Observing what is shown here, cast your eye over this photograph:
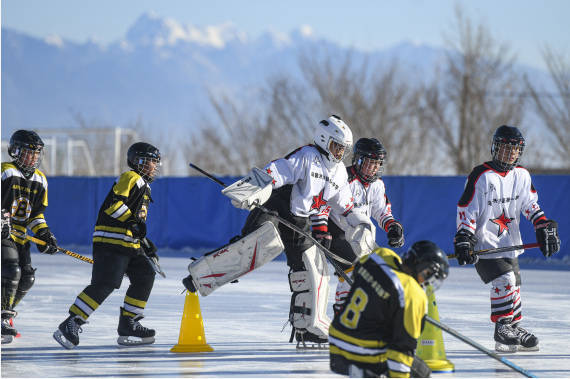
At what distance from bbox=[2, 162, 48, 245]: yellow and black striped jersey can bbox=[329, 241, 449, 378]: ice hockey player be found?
122 inches

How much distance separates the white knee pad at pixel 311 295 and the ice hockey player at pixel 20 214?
201 cm

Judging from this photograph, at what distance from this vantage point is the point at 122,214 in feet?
21.1

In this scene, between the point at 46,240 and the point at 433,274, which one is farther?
the point at 46,240

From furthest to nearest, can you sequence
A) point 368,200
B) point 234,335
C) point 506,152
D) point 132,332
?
point 368,200 → point 234,335 → point 132,332 → point 506,152

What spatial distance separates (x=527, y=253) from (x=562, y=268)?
0.79m

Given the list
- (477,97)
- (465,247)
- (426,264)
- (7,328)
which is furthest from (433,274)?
(477,97)

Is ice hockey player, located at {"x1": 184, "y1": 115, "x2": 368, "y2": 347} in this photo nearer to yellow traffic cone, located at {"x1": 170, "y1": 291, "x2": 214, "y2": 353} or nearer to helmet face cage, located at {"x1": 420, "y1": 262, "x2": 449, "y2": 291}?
yellow traffic cone, located at {"x1": 170, "y1": 291, "x2": 214, "y2": 353}

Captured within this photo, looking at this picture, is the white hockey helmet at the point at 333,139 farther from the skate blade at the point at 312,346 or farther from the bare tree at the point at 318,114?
the bare tree at the point at 318,114

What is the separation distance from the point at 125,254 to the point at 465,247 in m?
2.56

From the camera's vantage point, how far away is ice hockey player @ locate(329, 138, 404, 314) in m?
7.02

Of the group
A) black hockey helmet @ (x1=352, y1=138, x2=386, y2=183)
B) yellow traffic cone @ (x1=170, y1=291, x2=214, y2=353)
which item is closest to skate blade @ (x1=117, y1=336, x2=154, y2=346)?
yellow traffic cone @ (x1=170, y1=291, x2=214, y2=353)

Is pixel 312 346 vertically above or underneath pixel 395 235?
underneath

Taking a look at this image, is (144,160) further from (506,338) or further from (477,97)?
(477,97)

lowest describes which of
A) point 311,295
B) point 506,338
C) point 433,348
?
point 433,348
